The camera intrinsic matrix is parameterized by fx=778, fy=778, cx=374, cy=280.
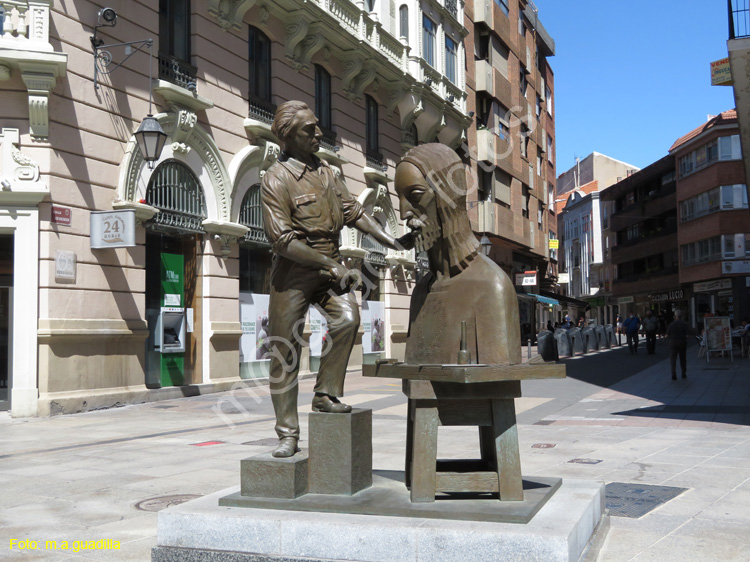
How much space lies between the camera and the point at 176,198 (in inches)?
622

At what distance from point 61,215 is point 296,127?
359 inches

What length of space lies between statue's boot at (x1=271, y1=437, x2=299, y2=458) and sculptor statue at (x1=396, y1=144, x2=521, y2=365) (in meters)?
0.91

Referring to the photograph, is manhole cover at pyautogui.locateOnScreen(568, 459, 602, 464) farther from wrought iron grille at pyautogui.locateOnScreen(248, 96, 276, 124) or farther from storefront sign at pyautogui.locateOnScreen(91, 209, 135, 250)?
wrought iron grille at pyautogui.locateOnScreen(248, 96, 276, 124)

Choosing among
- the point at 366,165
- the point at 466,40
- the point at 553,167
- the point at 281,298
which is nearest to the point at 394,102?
the point at 366,165

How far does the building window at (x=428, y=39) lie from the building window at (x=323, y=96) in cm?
634

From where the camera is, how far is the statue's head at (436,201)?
4.72m

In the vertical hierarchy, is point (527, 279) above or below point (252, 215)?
below

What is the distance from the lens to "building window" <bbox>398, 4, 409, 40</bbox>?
26.0 metres

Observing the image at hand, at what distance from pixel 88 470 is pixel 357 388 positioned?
11038 mm

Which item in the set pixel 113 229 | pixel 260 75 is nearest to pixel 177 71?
pixel 260 75

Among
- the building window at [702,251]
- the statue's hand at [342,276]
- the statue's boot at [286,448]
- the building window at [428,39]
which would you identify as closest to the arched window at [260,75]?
the building window at [428,39]

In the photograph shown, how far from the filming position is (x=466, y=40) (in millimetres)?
32844

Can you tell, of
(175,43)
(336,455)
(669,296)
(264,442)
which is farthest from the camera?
(669,296)

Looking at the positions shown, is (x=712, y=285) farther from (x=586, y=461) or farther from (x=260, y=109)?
(x=586, y=461)
